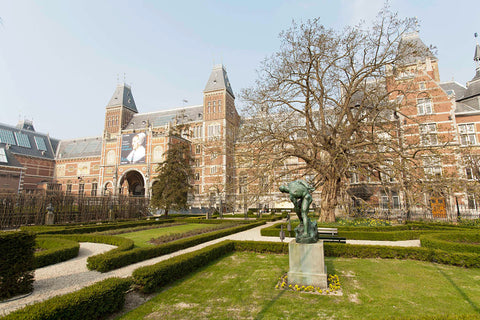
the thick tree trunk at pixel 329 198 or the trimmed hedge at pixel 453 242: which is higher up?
the thick tree trunk at pixel 329 198

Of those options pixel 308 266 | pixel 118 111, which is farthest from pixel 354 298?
pixel 118 111

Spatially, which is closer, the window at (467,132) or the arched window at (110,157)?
the window at (467,132)

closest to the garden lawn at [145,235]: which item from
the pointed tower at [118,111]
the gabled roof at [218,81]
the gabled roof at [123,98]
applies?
the gabled roof at [218,81]

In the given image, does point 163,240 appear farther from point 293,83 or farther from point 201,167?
point 201,167

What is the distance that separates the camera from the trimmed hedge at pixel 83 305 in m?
3.53

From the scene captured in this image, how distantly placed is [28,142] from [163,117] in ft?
88.0

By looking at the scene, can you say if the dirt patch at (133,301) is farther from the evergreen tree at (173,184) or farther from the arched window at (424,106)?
the arched window at (424,106)

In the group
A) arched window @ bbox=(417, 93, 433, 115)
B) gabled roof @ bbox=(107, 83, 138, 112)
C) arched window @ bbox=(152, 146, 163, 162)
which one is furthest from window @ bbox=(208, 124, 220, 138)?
arched window @ bbox=(417, 93, 433, 115)

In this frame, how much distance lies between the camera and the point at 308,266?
5809mm

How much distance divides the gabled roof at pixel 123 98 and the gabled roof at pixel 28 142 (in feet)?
52.5

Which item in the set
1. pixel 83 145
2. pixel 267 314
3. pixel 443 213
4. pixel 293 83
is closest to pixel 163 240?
pixel 267 314

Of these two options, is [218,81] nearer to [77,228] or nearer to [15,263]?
[77,228]

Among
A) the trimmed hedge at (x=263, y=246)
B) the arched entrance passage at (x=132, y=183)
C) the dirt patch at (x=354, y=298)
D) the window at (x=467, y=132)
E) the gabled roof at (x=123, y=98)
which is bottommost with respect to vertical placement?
the dirt patch at (x=354, y=298)

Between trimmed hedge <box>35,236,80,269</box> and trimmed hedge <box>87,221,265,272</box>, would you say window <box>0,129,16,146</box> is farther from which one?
trimmed hedge <box>87,221,265,272</box>
